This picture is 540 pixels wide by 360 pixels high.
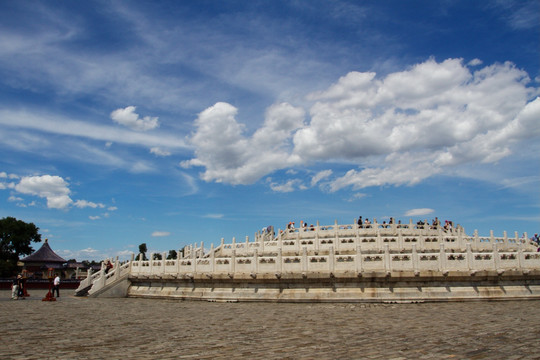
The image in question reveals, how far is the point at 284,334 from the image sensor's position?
11.4m

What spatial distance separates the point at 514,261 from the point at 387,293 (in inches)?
273

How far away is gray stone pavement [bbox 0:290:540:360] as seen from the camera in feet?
29.1

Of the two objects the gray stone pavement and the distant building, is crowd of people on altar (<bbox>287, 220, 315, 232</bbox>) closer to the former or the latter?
the gray stone pavement

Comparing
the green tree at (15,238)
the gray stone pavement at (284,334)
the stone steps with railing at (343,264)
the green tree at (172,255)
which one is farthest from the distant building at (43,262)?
the gray stone pavement at (284,334)

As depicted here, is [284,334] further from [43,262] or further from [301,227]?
[43,262]

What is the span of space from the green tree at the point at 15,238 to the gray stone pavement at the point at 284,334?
2888 inches

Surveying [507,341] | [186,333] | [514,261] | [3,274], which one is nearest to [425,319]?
[507,341]

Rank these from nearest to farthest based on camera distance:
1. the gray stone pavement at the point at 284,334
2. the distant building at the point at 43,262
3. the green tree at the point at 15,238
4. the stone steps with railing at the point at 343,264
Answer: the gray stone pavement at the point at 284,334, the stone steps with railing at the point at 343,264, the distant building at the point at 43,262, the green tree at the point at 15,238

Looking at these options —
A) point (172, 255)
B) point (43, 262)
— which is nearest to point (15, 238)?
point (43, 262)

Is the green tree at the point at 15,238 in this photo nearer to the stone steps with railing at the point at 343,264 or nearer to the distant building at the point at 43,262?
the distant building at the point at 43,262

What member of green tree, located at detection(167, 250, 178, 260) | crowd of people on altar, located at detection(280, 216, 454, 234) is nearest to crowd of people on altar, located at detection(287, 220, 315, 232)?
crowd of people on altar, located at detection(280, 216, 454, 234)

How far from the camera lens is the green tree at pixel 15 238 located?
7825cm

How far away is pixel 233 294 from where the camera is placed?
23094 mm

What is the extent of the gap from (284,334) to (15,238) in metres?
84.5
